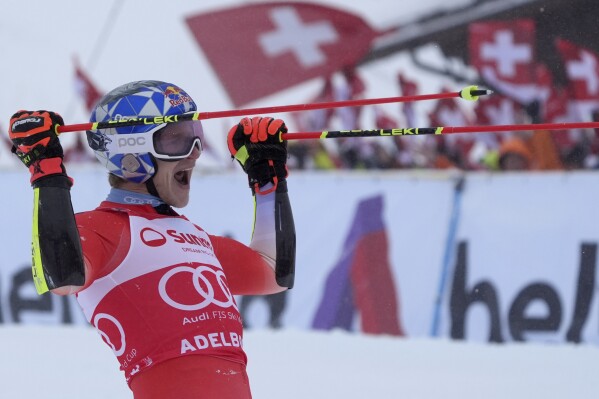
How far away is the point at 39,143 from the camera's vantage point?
105 inches

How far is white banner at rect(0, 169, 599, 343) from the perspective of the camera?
6828mm

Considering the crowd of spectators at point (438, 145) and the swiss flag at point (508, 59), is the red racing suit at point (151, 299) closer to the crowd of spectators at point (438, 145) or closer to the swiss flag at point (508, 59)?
the crowd of spectators at point (438, 145)

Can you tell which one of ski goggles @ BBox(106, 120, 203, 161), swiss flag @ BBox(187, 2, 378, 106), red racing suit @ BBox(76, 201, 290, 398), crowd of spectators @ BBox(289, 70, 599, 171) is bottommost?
red racing suit @ BBox(76, 201, 290, 398)

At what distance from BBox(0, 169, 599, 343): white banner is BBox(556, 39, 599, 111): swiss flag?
6.48 ft

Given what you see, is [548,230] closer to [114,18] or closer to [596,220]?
[596,220]

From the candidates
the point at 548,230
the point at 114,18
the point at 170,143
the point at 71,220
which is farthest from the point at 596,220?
the point at 114,18

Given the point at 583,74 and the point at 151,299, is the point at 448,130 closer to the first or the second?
the point at 151,299

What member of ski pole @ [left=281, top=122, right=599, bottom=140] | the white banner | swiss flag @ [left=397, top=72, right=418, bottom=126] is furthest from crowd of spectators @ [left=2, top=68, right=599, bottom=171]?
ski pole @ [left=281, top=122, right=599, bottom=140]

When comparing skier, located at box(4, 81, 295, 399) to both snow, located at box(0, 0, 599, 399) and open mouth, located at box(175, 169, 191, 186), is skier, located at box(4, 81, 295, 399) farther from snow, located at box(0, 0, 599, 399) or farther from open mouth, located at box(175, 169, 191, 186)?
snow, located at box(0, 0, 599, 399)

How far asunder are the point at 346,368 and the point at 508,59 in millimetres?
Result: 5369

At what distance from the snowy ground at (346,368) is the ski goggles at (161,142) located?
1992 mm

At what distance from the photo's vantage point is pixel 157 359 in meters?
2.79

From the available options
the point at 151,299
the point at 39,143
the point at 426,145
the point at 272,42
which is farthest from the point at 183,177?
the point at 272,42

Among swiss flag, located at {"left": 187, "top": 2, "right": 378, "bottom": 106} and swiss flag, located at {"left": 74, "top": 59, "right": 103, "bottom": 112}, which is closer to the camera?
swiss flag, located at {"left": 74, "top": 59, "right": 103, "bottom": 112}
